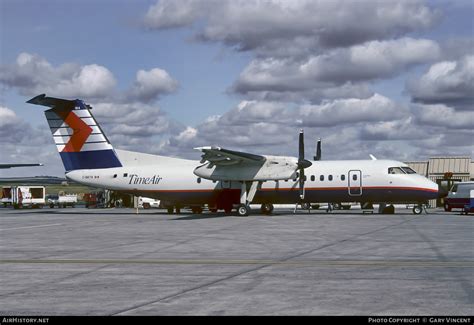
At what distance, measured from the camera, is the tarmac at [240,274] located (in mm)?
9461

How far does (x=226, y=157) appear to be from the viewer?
3759 centimetres

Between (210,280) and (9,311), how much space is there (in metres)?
4.33

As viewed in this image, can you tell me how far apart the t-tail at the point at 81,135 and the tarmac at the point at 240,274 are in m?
19.0

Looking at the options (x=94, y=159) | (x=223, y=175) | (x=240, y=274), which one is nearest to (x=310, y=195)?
(x=223, y=175)

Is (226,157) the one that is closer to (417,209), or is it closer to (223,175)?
(223,175)

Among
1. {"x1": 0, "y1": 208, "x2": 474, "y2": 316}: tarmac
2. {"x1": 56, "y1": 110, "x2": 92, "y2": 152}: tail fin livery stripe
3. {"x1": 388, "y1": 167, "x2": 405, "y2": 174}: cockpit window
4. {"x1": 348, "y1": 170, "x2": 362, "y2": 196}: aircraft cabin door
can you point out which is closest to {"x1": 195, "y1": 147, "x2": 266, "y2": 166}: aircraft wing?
{"x1": 348, "y1": 170, "x2": 362, "y2": 196}: aircraft cabin door


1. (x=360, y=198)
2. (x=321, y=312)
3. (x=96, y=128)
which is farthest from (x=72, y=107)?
(x=321, y=312)

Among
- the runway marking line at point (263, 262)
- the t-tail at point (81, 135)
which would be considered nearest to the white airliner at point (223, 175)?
the t-tail at point (81, 135)

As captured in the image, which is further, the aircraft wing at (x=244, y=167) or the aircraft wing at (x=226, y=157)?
the aircraft wing at (x=244, y=167)

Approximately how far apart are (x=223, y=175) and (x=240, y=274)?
2638 centimetres

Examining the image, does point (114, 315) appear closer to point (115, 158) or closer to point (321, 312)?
point (321, 312)

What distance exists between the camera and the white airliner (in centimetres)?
3794

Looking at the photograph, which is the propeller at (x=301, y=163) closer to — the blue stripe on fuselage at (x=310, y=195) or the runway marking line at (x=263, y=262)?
the blue stripe on fuselage at (x=310, y=195)

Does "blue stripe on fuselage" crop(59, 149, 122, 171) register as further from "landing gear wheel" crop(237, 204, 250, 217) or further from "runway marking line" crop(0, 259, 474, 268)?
"runway marking line" crop(0, 259, 474, 268)
